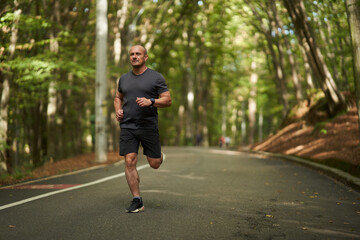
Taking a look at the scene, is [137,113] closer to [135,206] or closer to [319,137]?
[135,206]

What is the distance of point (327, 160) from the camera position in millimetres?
12164

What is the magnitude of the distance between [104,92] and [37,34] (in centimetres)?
445

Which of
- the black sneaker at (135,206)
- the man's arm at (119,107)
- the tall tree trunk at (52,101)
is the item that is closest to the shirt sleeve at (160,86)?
the man's arm at (119,107)

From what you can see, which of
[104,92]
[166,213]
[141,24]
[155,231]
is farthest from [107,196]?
[141,24]

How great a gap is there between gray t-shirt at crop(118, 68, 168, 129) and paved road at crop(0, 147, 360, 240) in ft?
3.71

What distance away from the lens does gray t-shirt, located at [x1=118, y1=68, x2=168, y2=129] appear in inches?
220

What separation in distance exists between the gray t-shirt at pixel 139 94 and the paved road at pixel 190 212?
113 centimetres

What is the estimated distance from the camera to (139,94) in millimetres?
5570

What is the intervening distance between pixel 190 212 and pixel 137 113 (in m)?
1.42

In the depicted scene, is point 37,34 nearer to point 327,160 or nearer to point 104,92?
point 104,92

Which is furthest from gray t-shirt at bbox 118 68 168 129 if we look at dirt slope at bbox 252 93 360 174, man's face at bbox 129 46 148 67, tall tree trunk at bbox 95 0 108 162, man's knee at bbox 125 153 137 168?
tall tree trunk at bbox 95 0 108 162

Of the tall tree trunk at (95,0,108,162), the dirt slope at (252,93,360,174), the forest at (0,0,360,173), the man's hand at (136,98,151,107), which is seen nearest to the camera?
the man's hand at (136,98,151,107)

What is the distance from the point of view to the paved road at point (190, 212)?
15.1 ft

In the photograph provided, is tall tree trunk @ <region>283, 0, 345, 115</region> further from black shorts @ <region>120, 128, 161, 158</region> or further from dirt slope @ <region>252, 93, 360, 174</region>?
black shorts @ <region>120, 128, 161, 158</region>
